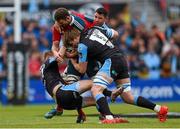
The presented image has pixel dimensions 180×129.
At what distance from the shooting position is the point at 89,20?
14.7 metres

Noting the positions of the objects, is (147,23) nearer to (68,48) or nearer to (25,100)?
(25,100)

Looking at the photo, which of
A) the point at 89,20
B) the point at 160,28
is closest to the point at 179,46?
the point at 160,28

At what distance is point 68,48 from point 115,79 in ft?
3.73

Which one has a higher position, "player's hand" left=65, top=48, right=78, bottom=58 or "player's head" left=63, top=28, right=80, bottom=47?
"player's head" left=63, top=28, right=80, bottom=47

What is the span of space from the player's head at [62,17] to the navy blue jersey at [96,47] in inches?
16.5

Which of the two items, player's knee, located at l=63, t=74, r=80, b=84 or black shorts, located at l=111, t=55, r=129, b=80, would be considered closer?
black shorts, located at l=111, t=55, r=129, b=80

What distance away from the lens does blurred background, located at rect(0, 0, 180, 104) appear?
23547 millimetres

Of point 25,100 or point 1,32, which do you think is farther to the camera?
point 1,32

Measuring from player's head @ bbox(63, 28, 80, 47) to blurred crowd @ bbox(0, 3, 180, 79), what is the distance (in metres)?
12.1

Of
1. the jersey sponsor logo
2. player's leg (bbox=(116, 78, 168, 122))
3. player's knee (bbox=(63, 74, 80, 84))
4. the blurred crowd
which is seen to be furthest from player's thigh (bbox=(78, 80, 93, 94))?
the blurred crowd

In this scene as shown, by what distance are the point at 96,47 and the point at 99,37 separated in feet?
0.68

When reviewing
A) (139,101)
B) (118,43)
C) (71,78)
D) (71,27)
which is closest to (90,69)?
(71,78)

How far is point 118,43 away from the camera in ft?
86.9

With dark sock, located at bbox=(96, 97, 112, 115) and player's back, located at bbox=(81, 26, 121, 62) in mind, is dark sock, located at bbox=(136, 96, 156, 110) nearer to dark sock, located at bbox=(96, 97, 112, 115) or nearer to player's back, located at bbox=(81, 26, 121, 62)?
dark sock, located at bbox=(96, 97, 112, 115)
